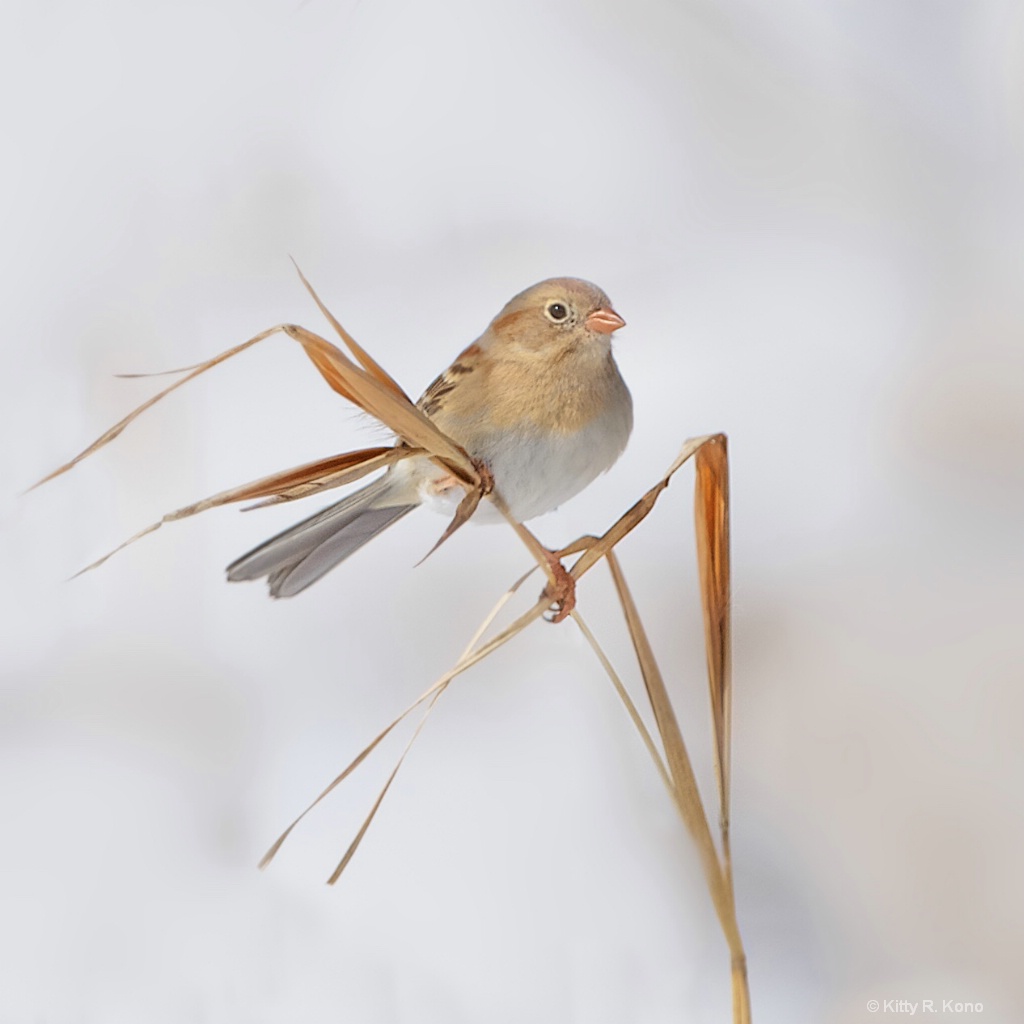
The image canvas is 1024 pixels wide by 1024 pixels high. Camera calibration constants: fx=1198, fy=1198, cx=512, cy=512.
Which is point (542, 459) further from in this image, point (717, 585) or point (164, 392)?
point (164, 392)

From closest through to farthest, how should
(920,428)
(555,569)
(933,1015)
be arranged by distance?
(555,569) < (933,1015) < (920,428)

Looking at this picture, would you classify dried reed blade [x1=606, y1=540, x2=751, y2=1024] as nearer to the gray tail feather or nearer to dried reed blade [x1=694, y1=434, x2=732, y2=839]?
dried reed blade [x1=694, y1=434, x2=732, y2=839]

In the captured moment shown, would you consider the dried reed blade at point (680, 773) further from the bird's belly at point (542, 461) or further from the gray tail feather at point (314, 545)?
the gray tail feather at point (314, 545)

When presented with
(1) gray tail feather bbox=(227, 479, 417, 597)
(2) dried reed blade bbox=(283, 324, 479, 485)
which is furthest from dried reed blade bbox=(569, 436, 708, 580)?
(1) gray tail feather bbox=(227, 479, 417, 597)

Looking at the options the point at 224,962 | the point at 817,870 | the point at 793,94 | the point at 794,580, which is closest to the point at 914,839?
the point at 817,870

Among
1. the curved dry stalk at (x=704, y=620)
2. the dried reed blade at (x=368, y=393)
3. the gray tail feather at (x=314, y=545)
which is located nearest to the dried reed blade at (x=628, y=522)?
the curved dry stalk at (x=704, y=620)

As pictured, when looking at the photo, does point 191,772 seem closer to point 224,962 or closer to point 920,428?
point 224,962

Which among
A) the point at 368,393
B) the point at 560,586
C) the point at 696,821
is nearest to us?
the point at 368,393

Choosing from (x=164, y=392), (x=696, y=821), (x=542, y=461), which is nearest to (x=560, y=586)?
(x=542, y=461)
